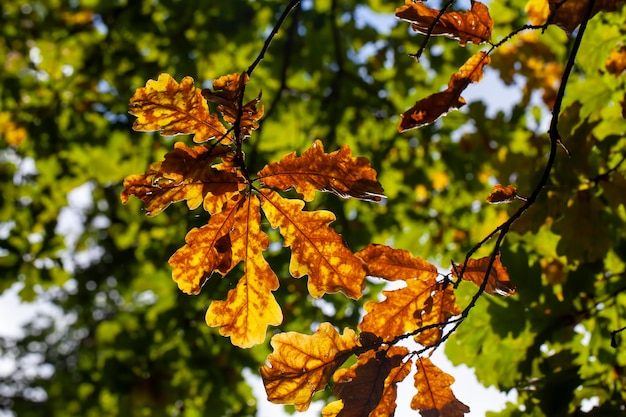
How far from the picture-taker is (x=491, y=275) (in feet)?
3.89

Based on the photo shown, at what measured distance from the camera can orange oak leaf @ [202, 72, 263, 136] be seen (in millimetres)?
1018

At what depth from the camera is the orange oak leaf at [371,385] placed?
3.46 ft

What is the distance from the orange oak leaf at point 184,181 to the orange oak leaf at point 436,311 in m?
0.46

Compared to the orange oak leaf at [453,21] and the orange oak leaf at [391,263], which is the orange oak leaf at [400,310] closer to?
the orange oak leaf at [391,263]

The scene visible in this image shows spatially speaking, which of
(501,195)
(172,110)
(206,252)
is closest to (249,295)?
(206,252)

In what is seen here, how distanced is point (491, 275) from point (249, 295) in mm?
482

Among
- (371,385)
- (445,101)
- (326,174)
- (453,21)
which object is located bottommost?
(371,385)

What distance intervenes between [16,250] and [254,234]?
2717mm

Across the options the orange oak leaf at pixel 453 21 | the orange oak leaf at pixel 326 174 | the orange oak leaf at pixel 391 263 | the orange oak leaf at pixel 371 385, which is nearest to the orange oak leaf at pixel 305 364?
the orange oak leaf at pixel 371 385

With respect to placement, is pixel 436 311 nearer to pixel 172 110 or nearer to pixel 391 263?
pixel 391 263

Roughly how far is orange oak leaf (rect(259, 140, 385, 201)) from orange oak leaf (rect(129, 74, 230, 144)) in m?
0.12

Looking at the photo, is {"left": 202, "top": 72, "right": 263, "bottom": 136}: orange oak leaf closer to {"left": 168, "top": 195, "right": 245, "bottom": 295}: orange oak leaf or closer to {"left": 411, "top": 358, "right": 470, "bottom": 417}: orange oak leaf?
{"left": 168, "top": 195, "right": 245, "bottom": 295}: orange oak leaf

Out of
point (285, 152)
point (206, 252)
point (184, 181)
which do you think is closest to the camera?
point (184, 181)

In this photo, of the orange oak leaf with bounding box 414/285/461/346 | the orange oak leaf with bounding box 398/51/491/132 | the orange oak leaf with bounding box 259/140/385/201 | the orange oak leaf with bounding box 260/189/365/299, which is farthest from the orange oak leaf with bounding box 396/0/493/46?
the orange oak leaf with bounding box 414/285/461/346
